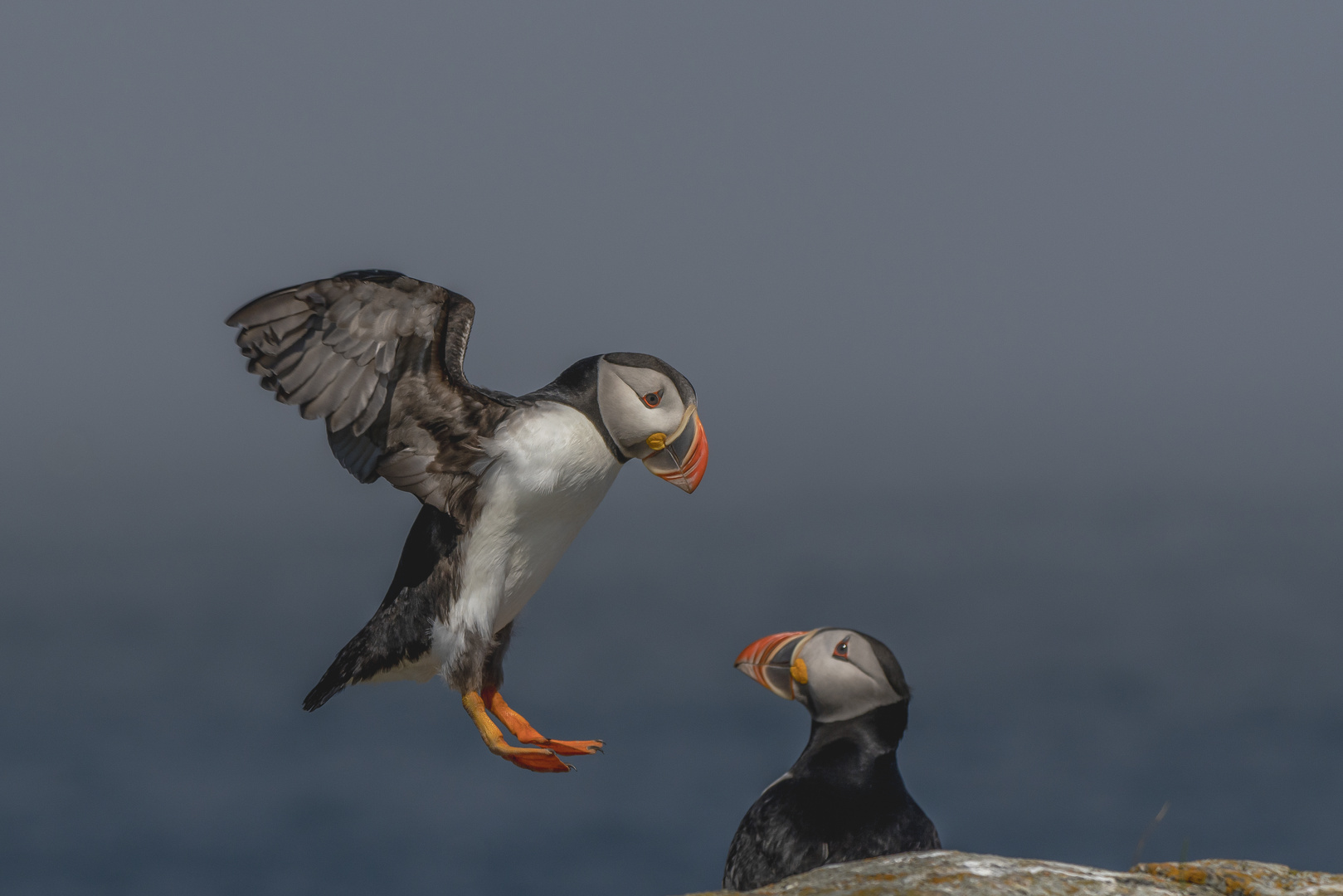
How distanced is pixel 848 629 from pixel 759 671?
60 centimetres

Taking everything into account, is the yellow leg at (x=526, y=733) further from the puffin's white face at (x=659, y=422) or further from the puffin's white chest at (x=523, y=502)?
the puffin's white face at (x=659, y=422)

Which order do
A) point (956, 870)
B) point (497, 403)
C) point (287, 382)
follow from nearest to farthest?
point (956, 870) → point (287, 382) → point (497, 403)

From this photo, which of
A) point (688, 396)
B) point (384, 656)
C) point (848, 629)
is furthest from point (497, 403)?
point (848, 629)

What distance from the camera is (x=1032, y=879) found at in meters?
4.58

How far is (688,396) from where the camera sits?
743 cm

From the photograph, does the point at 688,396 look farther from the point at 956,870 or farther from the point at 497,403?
the point at 956,870

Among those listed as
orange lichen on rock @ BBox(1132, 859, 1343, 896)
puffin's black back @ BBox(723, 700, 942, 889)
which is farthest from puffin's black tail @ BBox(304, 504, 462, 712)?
orange lichen on rock @ BBox(1132, 859, 1343, 896)

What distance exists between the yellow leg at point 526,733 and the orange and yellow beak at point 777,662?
3.88 ft

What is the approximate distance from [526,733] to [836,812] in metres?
2.30

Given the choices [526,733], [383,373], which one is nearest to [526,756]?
[526,733]

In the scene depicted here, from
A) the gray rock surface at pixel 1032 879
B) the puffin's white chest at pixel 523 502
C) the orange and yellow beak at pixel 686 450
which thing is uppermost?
the orange and yellow beak at pixel 686 450

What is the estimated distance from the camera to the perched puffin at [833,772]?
19.8 feet

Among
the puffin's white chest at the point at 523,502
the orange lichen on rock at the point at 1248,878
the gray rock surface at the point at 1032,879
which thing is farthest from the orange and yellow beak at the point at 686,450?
the orange lichen on rock at the point at 1248,878

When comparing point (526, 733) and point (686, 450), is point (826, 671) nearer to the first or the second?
point (686, 450)
